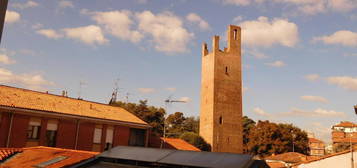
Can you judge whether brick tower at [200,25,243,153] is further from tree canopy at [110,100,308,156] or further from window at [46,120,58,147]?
window at [46,120,58,147]

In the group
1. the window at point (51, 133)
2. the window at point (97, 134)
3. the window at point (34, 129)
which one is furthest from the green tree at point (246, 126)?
the window at point (34, 129)

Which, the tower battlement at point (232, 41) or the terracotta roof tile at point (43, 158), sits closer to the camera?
the terracotta roof tile at point (43, 158)

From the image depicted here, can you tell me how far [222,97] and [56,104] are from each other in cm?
2568

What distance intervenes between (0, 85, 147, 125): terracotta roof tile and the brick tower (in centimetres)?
1608

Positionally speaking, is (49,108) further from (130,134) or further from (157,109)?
(157,109)

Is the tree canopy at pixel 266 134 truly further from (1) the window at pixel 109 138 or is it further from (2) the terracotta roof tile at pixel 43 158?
(2) the terracotta roof tile at pixel 43 158

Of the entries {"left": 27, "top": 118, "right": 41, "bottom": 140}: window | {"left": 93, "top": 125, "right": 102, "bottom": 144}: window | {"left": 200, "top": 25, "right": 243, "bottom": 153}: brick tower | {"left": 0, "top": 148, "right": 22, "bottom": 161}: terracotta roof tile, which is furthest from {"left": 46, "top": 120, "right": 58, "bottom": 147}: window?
{"left": 200, "top": 25, "right": 243, "bottom": 153}: brick tower

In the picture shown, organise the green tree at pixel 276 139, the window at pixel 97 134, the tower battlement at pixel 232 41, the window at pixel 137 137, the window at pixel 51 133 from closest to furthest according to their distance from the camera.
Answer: the window at pixel 51 133
the window at pixel 97 134
the window at pixel 137 137
the tower battlement at pixel 232 41
the green tree at pixel 276 139

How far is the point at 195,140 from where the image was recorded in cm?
4081

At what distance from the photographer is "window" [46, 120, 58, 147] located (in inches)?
891

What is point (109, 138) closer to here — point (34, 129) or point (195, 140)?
point (34, 129)

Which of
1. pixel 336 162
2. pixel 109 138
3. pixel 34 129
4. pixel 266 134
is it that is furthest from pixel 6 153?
pixel 266 134

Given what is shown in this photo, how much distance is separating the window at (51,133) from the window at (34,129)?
70 cm

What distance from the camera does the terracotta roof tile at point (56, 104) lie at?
72.0ft
